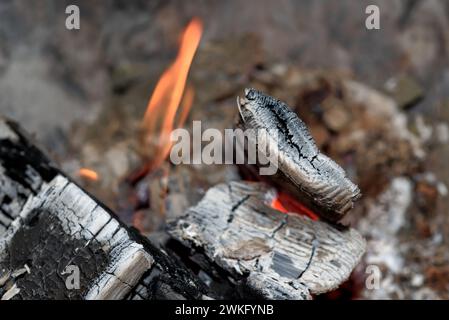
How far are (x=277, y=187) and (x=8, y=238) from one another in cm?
106

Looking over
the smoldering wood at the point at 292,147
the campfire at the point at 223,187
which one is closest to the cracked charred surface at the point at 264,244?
the campfire at the point at 223,187

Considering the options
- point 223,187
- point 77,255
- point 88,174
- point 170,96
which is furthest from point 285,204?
point 170,96

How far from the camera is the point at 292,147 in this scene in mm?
1798

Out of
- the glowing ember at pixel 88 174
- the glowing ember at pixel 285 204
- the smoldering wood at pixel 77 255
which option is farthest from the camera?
the glowing ember at pixel 88 174

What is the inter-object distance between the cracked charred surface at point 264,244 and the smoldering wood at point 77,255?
0.49 ft

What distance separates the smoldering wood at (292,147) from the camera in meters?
1.78

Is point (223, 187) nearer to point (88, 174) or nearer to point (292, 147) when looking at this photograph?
point (292, 147)

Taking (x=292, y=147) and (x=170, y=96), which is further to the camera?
(x=170, y=96)

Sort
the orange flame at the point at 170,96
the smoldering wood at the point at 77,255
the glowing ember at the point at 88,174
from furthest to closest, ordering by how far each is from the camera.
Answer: the orange flame at the point at 170,96, the glowing ember at the point at 88,174, the smoldering wood at the point at 77,255

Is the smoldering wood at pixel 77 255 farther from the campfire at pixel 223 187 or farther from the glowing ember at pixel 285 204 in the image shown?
the glowing ember at pixel 285 204

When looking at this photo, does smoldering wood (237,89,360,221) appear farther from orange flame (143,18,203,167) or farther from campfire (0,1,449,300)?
orange flame (143,18,203,167)

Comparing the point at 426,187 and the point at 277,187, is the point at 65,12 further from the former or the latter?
the point at 426,187

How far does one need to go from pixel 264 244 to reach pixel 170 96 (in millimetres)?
1562

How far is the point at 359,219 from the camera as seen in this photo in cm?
286
